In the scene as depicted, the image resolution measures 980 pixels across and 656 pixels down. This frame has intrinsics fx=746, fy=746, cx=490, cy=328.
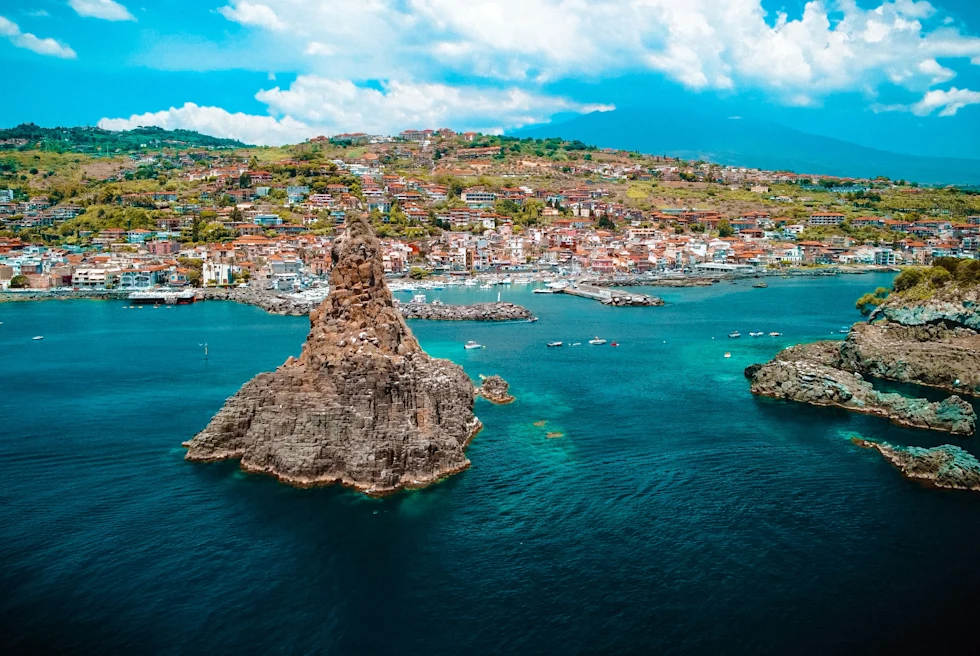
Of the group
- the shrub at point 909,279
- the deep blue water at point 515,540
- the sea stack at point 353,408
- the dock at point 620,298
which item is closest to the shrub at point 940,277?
the shrub at point 909,279

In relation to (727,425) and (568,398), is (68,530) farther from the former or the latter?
(727,425)

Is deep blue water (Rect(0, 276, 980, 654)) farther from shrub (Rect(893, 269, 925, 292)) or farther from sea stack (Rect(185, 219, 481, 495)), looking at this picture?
shrub (Rect(893, 269, 925, 292))

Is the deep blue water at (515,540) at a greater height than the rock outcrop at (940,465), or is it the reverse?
the rock outcrop at (940,465)

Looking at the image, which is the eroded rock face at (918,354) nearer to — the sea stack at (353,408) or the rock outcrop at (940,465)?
the rock outcrop at (940,465)

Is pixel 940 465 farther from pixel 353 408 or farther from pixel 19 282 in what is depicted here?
pixel 19 282

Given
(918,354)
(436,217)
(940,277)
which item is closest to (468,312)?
(940,277)

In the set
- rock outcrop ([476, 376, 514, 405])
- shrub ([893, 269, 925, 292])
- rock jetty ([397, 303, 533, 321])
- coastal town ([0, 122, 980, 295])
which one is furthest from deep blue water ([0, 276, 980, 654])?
coastal town ([0, 122, 980, 295])
